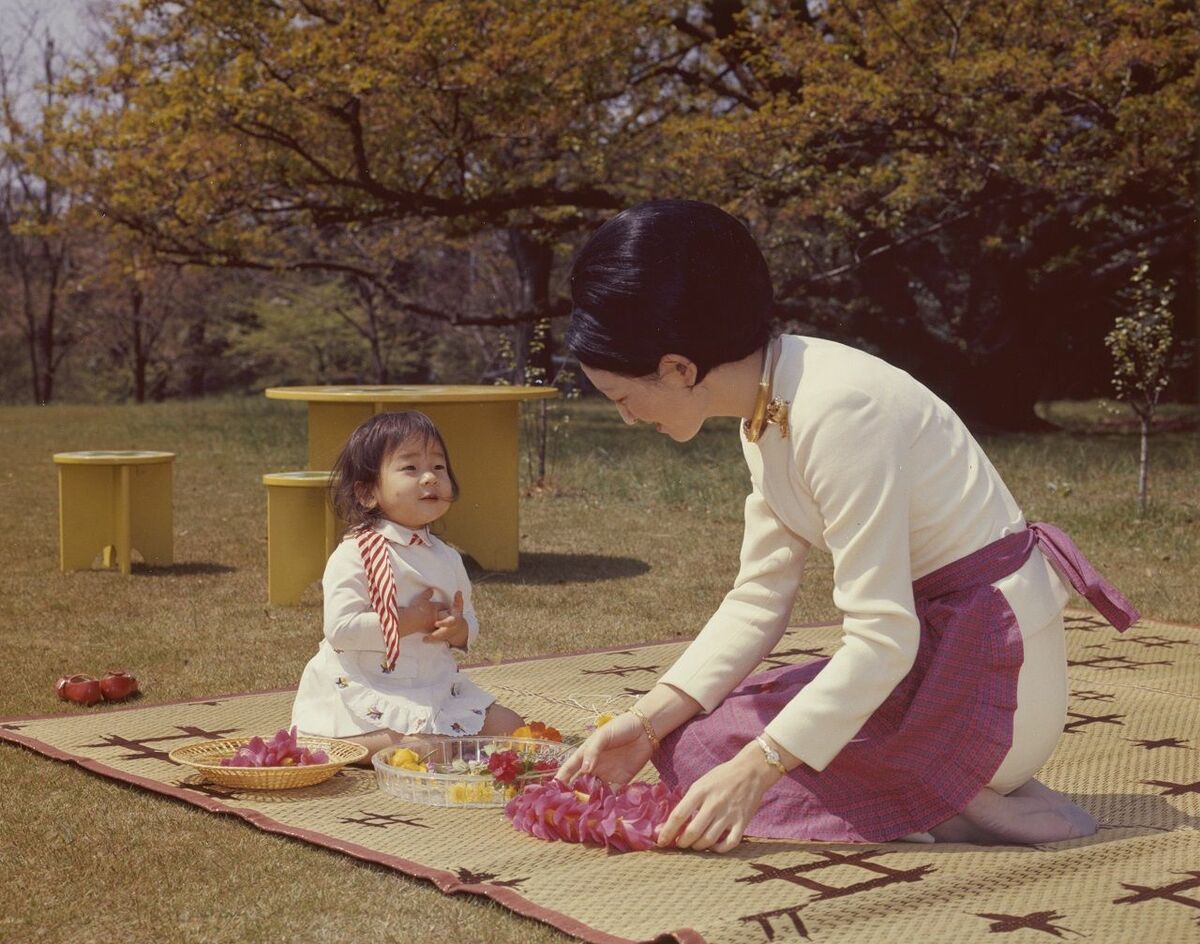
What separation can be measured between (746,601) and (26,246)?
32.9 metres

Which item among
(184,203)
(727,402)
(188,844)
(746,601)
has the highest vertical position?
(184,203)

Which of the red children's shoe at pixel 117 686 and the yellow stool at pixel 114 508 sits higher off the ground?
the yellow stool at pixel 114 508

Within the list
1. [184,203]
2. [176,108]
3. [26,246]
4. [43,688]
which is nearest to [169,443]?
[184,203]

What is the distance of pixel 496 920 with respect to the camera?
8.48 ft

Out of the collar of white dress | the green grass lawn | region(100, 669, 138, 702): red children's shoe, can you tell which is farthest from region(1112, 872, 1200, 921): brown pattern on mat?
region(100, 669, 138, 702): red children's shoe

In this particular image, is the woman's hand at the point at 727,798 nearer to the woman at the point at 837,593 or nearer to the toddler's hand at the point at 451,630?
the woman at the point at 837,593

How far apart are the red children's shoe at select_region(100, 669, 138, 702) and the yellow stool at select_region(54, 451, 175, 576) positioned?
2.63m

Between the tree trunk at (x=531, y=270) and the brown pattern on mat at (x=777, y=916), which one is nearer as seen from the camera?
the brown pattern on mat at (x=777, y=916)

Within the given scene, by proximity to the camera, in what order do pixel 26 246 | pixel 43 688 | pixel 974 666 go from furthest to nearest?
pixel 26 246, pixel 43 688, pixel 974 666

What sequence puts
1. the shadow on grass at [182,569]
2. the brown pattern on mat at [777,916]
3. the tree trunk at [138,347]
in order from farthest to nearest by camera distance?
the tree trunk at [138,347], the shadow on grass at [182,569], the brown pattern on mat at [777,916]

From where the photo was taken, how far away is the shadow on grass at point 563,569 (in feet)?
23.0

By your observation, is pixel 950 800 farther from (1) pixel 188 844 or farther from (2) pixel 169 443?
(2) pixel 169 443

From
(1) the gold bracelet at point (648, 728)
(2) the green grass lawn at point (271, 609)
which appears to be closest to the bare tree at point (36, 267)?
(2) the green grass lawn at point (271, 609)

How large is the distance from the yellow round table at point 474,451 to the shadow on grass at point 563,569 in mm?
107
